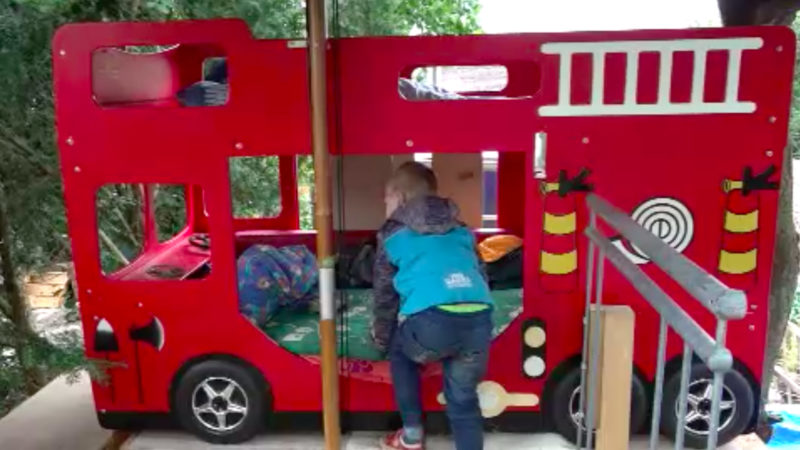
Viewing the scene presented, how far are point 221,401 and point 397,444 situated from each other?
70 centimetres

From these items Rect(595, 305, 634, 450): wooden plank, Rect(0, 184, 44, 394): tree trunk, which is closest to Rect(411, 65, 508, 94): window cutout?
Rect(595, 305, 634, 450): wooden plank

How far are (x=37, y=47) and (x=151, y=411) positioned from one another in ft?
5.04

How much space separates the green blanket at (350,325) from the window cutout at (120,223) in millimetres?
1118

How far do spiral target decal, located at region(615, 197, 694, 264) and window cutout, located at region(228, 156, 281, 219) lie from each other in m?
2.39

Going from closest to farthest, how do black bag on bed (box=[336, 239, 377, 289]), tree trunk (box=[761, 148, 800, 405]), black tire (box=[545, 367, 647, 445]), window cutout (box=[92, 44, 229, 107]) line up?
black tire (box=[545, 367, 647, 445])
window cutout (box=[92, 44, 229, 107])
black bag on bed (box=[336, 239, 377, 289])
tree trunk (box=[761, 148, 800, 405])

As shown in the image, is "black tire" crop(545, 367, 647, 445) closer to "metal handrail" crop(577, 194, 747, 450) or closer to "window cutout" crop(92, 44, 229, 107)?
"metal handrail" crop(577, 194, 747, 450)

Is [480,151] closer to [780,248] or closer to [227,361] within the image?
[227,361]

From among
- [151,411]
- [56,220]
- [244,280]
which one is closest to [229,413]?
[151,411]

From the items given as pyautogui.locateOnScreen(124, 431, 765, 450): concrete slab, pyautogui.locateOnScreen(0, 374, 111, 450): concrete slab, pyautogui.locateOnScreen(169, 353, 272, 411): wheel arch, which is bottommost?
pyautogui.locateOnScreen(0, 374, 111, 450): concrete slab

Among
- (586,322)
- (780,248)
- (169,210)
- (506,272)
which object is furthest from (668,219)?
(169,210)

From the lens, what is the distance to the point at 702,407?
2707 millimetres

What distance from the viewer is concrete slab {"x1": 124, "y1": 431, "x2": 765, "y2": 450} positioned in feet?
8.98

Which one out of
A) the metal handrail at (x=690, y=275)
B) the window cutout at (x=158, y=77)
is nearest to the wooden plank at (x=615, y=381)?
the metal handrail at (x=690, y=275)

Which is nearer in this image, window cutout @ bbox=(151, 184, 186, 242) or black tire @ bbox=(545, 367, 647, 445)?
black tire @ bbox=(545, 367, 647, 445)
